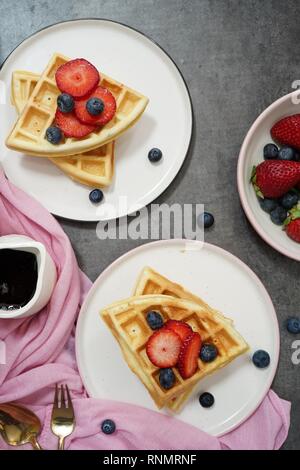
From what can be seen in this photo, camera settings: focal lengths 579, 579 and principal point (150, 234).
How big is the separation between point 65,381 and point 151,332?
338 millimetres

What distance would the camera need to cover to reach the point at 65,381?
5.84ft

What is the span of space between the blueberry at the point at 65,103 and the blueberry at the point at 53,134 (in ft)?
0.21

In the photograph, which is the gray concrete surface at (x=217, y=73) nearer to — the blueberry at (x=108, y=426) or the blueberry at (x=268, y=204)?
the blueberry at (x=268, y=204)

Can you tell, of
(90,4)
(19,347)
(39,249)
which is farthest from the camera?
(90,4)

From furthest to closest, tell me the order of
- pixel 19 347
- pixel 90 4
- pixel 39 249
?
pixel 90 4 → pixel 19 347 → pixel 39 249

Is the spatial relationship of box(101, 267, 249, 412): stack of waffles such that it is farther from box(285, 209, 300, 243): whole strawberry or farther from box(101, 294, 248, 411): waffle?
box(285, 209, 300, 243): whole strawberry

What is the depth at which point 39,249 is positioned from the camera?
66.1 inches

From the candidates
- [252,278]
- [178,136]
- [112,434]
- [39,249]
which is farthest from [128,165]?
[112,434]

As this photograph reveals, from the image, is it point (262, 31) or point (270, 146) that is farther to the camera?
point (262, 31)

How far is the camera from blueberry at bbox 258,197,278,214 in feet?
5.90

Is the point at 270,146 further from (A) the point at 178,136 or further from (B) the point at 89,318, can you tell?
(B) the point at 89,318

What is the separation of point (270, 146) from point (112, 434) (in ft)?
3.35

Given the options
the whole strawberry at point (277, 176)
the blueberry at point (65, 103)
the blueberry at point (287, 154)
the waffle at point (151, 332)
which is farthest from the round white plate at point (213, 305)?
the blueberry at point (65, 103)
